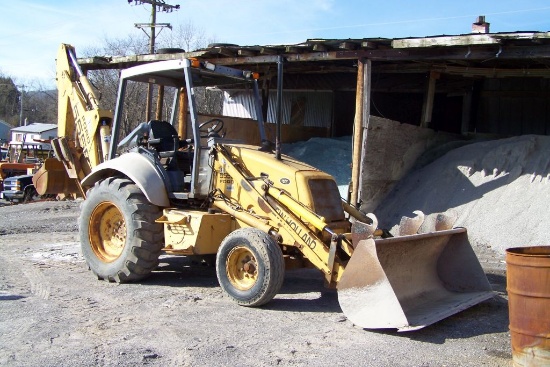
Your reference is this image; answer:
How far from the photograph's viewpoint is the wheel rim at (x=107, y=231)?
8.07m

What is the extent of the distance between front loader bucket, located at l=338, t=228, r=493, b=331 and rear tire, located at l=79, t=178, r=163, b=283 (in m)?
2.70

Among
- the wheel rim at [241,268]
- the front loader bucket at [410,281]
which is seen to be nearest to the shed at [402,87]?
the front loader bucket at [410,281]

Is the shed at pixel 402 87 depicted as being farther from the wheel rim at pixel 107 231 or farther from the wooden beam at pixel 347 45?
the wheel rim at pixel 107 231

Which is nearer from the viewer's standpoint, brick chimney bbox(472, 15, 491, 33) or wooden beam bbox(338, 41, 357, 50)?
wooden beam bbox(338, 41, 357, 50)

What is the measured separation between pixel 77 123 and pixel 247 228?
483 centimetres

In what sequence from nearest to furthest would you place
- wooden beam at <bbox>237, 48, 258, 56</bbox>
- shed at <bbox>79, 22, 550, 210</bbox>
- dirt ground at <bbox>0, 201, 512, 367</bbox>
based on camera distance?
dirt ground at <bbox>0, 201, 512, 367</bbox>
shed at <bbox>79, 22, 550, 210</bbox>
wooden beam at <bbox>237, 48, 258, 56</bbox>

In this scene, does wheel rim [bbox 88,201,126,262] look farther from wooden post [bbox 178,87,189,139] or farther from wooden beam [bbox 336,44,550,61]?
wooden beam [bbox 336,44,550,61]

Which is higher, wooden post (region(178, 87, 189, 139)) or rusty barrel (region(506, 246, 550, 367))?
wooden post (region(178, 87, 189, 139))

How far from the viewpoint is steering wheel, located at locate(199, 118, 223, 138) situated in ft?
25.6

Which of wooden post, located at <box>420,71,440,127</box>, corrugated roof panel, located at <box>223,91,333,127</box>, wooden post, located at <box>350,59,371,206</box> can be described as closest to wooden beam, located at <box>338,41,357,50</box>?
wooden post, located at <box>350,59,371,206</box>

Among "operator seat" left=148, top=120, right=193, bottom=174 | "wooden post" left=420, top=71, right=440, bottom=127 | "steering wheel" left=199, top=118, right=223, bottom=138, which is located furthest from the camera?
"wooden post" left=420, top=71, right=440, bottom=127

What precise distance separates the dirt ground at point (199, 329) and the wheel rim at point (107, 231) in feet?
1.34

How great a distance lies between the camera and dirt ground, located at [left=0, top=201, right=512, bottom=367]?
508 centimetres

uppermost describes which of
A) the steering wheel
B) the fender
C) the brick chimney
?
the brick chimney
